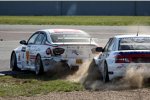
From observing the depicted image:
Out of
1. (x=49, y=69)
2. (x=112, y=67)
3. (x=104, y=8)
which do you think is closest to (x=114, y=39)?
(x=112, y=67)

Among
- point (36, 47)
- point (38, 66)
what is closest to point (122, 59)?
point (38, 66)

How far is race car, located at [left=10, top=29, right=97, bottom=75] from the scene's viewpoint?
52.5ft

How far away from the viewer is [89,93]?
1192 centimetres

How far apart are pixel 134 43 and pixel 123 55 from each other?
0.71 m

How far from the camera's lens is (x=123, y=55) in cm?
1343

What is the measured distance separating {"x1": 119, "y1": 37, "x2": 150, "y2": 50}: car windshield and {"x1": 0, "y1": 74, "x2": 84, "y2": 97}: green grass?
148 cm

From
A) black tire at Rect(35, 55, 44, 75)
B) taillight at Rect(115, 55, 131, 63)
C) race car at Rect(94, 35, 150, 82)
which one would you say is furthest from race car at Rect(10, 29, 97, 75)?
taillight at Rect(115, 55, 131, 63)

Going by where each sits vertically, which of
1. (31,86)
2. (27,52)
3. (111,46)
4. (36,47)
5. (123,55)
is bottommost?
(31,86)

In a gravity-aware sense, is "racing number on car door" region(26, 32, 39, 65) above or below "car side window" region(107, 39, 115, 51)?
below

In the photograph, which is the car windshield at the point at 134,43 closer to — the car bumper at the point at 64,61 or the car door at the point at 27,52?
the car bumper at the point at 64,61

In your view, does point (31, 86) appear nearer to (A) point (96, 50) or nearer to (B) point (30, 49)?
(A) point (96, 50)

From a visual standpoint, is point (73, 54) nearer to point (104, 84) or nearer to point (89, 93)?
point (104, 84)

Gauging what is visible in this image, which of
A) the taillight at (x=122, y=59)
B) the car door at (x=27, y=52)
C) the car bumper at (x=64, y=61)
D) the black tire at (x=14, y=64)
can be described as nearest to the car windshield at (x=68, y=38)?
the car bumper at (x=64, y=61)

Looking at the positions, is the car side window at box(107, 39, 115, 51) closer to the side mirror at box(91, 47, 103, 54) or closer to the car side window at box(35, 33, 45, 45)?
the side mirror at box(91, 47, 103, 54)
